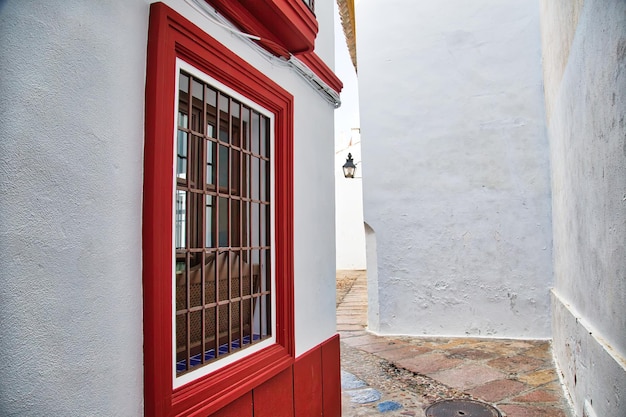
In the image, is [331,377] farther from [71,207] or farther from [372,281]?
[372,281]

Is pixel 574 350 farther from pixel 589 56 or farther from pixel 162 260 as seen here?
pixel 162 260


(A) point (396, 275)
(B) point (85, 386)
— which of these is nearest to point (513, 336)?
(A) point (396, 275)

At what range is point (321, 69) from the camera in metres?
3.71

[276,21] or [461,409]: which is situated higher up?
[276,21]

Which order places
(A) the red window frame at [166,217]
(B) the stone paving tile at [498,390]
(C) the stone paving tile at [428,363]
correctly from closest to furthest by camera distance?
(A) the red window frame at [166,217]
(B) the stone paving tile at [498,390]
(C) the stone paving tile at [428,363]

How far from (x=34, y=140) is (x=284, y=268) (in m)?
1.84

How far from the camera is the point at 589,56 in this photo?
9.80 ft

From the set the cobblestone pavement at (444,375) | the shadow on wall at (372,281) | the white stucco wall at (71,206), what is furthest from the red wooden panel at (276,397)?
the shadow on wall at (372,281)

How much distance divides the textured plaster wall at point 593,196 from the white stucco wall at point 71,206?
2377mm

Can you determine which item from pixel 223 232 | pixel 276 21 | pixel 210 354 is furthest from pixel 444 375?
pixel 276 21

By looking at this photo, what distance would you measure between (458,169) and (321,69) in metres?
3.91

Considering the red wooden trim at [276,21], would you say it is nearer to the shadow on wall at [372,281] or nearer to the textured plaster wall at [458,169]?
the textured plaster wall at [458,169]

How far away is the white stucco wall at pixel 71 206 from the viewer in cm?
136

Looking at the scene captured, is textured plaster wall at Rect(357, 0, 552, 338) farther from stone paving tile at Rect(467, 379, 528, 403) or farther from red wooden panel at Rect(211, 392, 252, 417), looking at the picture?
Answer: red wooden panel at Rect(211, 392, 252, 417)
